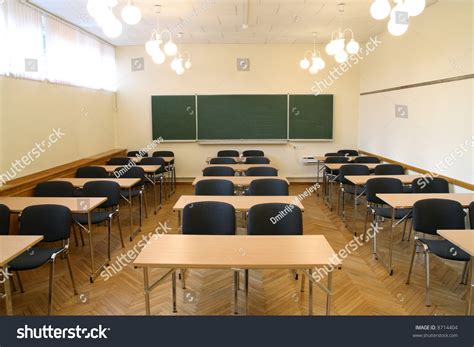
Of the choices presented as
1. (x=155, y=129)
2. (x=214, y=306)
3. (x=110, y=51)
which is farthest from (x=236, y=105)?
(x=214, y=306)

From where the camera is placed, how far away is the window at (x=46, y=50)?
478 centimetres

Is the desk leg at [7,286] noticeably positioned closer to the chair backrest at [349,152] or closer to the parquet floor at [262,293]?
the parquet floor at [262,293]

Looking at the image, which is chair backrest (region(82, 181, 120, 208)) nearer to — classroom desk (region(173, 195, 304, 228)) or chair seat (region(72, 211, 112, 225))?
chair seat (region(72, 211, 112, 225))

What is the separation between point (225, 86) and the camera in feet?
29.2

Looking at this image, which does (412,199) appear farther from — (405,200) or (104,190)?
(104,190)

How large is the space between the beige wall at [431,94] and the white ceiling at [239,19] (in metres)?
0.91

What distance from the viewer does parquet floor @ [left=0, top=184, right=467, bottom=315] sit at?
3.30 metres

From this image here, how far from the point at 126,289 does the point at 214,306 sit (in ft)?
3.28

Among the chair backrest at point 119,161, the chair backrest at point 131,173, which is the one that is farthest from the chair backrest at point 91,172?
the chair backrest at point 119,161

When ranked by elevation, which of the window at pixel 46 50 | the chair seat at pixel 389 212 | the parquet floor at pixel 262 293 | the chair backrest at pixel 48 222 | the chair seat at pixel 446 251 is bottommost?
the parquet floor at pixel 262 293

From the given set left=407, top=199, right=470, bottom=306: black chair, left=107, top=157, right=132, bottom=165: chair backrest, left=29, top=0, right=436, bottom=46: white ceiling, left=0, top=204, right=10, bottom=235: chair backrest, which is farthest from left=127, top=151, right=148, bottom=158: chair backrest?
left=407, top=199, right=470, bottom=306: black chair

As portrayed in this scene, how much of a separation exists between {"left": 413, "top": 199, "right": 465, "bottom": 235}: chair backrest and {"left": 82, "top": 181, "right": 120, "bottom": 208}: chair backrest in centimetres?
363

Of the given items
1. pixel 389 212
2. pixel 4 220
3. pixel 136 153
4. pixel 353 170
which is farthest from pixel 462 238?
pixel 136 153
